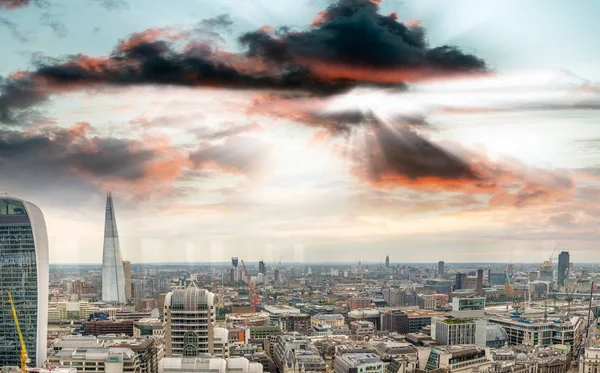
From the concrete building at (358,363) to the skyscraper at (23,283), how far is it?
14.8 ft

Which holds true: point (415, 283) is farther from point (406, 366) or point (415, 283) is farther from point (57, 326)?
point (57, 326)

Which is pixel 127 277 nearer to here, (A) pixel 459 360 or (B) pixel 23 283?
(B) pixel 23 283

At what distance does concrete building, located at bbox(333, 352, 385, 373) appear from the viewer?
705 centimetres

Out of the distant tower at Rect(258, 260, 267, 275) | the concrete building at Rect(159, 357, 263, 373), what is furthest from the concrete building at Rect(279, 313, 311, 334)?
the concrete building at Rect(159, 357, 263, 373)

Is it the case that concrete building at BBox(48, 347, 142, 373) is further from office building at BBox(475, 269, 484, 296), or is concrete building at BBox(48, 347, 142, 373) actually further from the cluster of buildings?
office building at BBox(475, 269, 484, 296)

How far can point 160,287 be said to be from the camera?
8.98m

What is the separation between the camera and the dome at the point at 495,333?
10.6 metres

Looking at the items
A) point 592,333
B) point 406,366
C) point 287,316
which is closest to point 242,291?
point 287,316

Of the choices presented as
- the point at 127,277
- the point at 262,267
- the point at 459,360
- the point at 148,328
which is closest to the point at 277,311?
the point at 262,267

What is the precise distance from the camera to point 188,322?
7.52m

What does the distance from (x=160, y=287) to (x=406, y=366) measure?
4263 millimetres

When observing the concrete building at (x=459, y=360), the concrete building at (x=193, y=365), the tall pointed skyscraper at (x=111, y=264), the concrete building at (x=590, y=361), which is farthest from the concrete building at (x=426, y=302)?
the concrete building at (x=193, y=365)

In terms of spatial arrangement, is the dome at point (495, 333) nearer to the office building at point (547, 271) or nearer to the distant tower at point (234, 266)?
the office building at point (547, 271)

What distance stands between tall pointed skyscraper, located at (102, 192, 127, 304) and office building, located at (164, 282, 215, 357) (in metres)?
1.26
